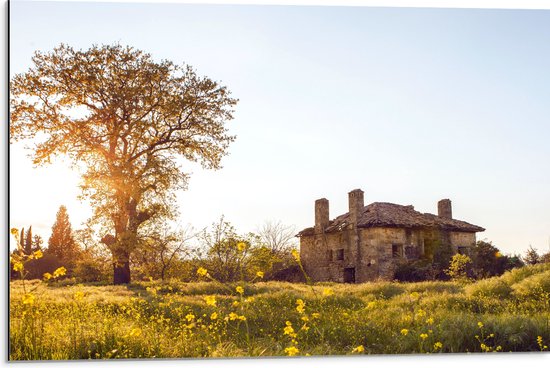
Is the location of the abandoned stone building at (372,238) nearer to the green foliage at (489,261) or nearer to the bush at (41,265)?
the green foliage at (489,261)

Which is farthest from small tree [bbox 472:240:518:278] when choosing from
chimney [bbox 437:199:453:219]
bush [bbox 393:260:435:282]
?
bush [bbox 393:260:435:282]

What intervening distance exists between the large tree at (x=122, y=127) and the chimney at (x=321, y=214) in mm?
1285

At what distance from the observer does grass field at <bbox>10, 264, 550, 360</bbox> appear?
596 cm

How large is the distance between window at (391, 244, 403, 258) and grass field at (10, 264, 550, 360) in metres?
2.61

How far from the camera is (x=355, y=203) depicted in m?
7.55

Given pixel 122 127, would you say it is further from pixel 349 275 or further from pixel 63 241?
pixel 349 275

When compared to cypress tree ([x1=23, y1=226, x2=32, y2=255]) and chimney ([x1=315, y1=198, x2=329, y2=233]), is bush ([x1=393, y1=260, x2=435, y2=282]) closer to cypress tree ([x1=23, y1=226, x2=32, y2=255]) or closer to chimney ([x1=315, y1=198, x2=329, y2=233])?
chimney ([x1=315, y1=198, x2=329, y2=233])

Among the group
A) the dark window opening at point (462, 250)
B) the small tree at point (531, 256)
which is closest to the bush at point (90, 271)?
the dark window opening at point (462, 250)

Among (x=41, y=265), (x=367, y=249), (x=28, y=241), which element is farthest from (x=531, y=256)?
(x=28, y=241)

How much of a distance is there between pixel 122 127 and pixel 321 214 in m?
2.65

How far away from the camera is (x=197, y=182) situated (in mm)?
6863

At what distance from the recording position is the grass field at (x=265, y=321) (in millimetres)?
5957

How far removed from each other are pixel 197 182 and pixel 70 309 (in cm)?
192

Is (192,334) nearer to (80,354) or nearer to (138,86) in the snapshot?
(80,354)
